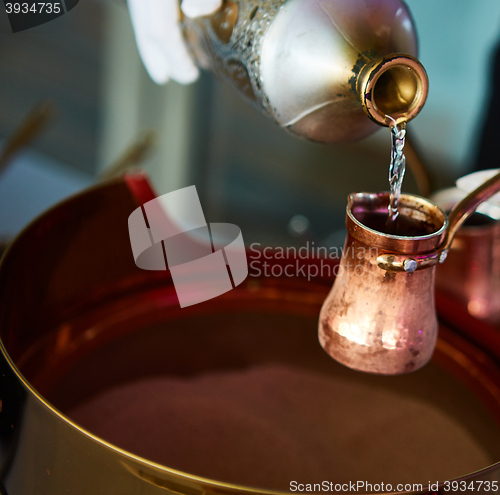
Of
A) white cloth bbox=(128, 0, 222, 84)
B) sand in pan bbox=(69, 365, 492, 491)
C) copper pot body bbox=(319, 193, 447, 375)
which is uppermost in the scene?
white cloth bbox=(128, 0, 222, 84)

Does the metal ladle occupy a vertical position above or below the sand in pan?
above

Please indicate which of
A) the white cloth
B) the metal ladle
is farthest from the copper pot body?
the white cloth

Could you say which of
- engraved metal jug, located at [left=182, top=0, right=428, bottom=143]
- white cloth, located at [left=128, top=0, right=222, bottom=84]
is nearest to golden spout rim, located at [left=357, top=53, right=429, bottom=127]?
engraved metal jug, located at [left=182, top=0, right=428, bottom=143]

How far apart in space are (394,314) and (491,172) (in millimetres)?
193

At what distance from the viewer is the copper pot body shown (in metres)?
0.34

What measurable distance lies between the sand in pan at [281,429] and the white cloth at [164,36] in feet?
1.01

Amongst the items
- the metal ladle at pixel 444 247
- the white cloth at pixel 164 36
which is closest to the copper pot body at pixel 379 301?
the metal ladle at pixel 444 247

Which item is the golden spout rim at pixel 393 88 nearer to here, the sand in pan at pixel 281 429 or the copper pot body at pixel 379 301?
the copper pot body at pixel 379 301

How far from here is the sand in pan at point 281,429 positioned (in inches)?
14.7

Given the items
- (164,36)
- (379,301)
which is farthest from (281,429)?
(164,36)

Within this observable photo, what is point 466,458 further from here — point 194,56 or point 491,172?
point 194,56

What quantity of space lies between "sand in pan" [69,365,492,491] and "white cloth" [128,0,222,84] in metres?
0.31

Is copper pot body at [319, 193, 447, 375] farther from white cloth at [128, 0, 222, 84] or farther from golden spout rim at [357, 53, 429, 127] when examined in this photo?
white cloth at [128, 0, 222, 84]

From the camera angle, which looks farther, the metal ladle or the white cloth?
the white cloth
